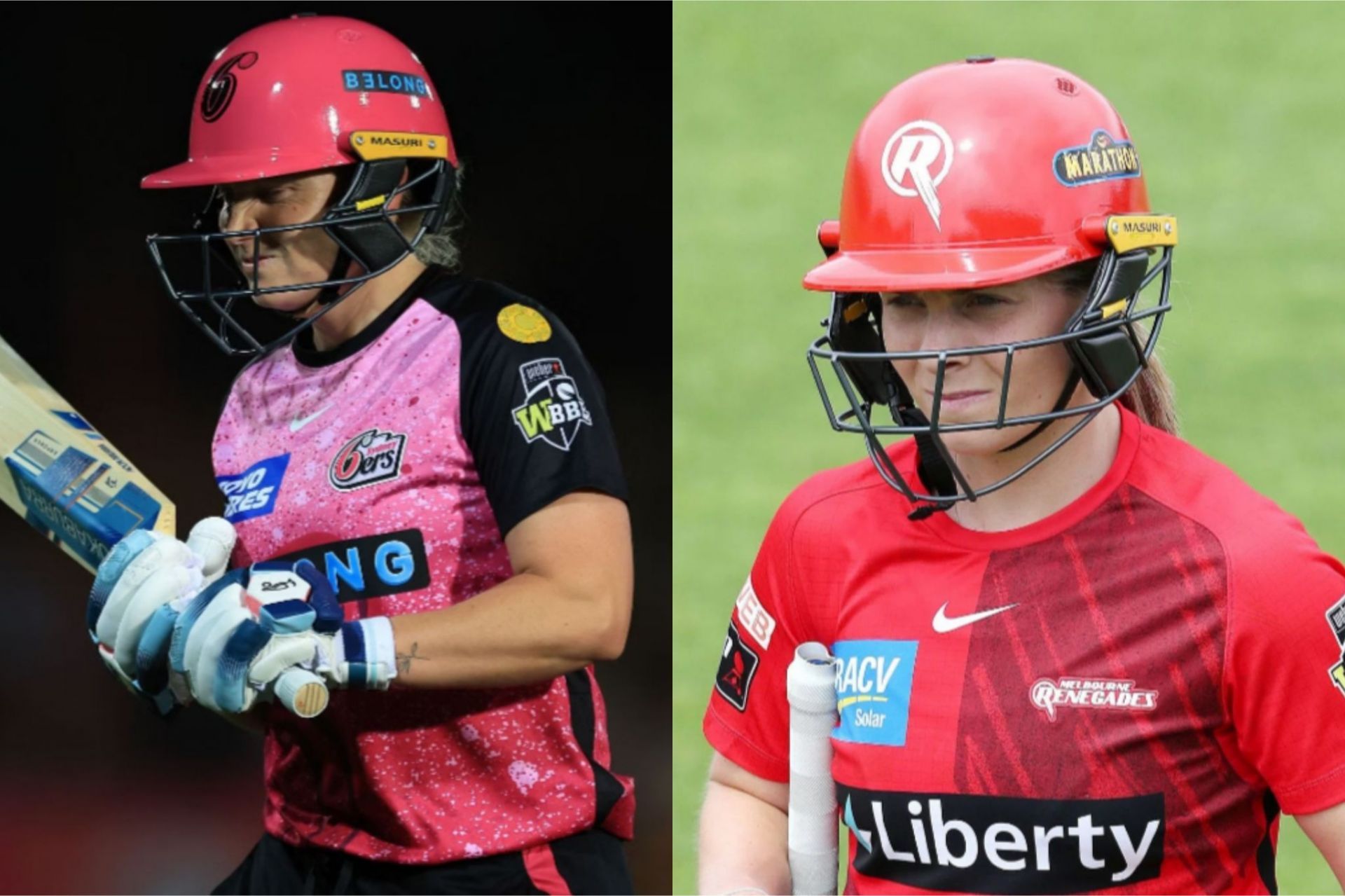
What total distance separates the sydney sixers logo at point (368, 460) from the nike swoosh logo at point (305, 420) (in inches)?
3.8

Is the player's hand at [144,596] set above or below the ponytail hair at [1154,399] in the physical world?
below

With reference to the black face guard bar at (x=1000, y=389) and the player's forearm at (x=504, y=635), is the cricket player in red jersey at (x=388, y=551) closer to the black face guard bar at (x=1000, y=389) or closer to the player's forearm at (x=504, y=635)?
the player's forearm at (x=504, y=635)

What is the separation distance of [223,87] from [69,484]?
2.29 feet

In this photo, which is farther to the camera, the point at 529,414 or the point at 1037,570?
the point at 529,414

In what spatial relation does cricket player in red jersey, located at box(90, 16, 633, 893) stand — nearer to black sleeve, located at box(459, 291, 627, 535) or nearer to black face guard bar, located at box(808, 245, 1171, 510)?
black sleeve, located at box(459, 291, 627, 535)

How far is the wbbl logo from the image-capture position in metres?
2.53

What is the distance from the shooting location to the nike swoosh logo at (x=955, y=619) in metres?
1.94

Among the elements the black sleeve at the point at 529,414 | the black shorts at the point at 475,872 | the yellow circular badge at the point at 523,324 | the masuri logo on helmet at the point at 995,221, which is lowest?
the black shorts at the point at 475,872

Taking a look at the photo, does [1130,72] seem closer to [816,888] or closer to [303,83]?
[303,83]

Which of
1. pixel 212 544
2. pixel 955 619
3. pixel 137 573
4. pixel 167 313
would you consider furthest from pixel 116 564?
pixel 167 313

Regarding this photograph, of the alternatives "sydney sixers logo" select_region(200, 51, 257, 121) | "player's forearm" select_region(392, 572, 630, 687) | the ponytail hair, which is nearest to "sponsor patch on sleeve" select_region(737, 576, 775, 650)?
"player's forearm" select_region(392, 572, 630, 687)

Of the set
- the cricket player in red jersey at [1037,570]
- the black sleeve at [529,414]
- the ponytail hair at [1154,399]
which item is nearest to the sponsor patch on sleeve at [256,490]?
the black sleeve at [529,414]

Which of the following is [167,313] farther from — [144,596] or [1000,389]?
[1000,389]

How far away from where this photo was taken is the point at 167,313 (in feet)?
12.7
